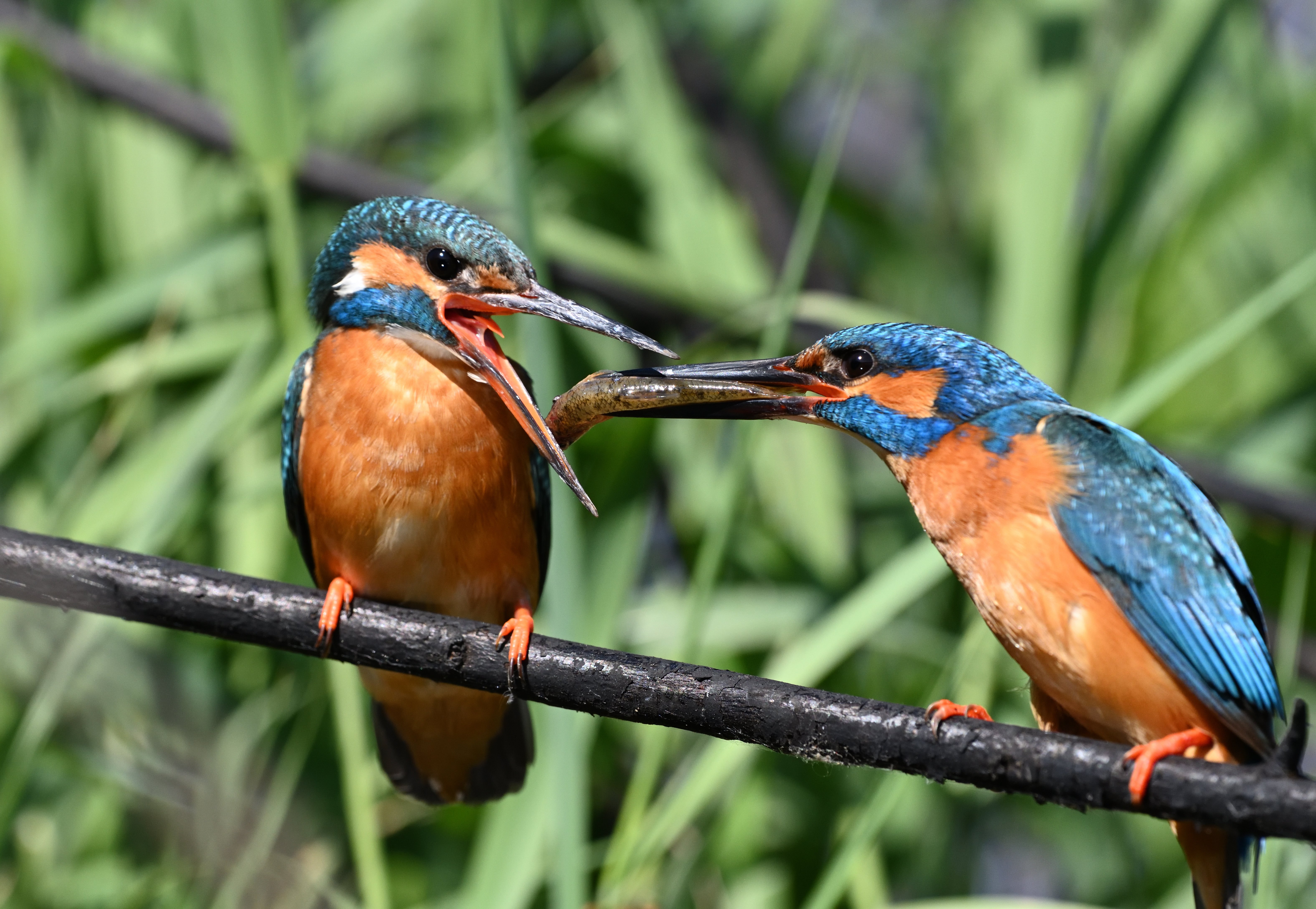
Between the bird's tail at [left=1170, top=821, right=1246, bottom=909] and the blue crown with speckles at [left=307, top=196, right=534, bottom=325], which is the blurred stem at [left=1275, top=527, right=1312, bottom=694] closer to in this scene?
the bird's tail at [left=1170, top=821, right=1246, bottom=909]

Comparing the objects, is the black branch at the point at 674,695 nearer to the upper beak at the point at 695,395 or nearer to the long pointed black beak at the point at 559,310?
the upper beak at the point at 695,395

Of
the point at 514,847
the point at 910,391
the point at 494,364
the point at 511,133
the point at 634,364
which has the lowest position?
the point at 514,847

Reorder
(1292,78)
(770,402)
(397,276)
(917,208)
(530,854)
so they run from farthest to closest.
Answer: (917,208), (1292,78), (530,854), (397,276), (770,402)

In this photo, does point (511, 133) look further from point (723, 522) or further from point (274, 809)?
point (274, 809)

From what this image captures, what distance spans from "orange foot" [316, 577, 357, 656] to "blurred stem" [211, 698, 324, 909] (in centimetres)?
95

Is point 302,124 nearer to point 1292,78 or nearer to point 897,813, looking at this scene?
point 897,813

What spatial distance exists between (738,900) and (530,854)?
948mm

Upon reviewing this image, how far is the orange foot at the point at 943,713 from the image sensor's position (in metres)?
1.49

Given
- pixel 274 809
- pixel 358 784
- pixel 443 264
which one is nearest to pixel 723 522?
pixel 443 264

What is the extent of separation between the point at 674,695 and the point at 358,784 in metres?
0.97

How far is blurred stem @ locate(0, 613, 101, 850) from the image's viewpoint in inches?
89.6

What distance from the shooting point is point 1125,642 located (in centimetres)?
166

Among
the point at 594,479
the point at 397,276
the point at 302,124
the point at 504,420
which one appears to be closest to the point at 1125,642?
the point at 504,420

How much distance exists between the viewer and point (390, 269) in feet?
6.78
